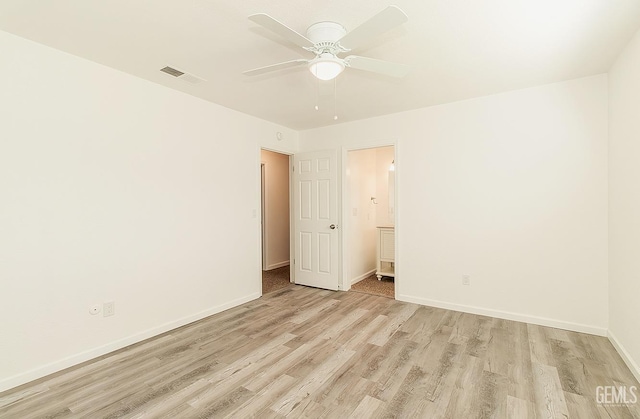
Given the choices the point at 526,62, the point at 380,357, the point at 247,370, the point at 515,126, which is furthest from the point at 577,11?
the point at 247,370

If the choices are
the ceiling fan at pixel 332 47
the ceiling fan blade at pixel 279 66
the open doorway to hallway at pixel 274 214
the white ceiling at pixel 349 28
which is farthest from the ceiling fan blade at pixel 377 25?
the open doorway to hallway at pixel 274 214

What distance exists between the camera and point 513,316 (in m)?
3.30

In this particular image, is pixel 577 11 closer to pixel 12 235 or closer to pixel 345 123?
pixel 345 123

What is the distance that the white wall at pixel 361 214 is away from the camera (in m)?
4.73

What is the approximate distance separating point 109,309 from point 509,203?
13.6ft

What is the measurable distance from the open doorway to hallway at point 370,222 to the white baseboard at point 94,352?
2.20 meters

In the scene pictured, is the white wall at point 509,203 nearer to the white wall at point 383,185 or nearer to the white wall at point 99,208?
the white wall at point 383,185

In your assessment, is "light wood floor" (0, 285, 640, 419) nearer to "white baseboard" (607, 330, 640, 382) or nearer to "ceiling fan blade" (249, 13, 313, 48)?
"white baseboard" (607, 330, 640, 382)

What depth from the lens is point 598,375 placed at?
2.24m

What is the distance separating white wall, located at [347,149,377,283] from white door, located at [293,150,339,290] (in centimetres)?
28

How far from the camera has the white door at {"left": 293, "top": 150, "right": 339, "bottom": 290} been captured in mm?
4520

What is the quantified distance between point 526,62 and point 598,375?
256 centimetres

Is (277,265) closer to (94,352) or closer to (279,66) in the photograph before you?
(94,352)

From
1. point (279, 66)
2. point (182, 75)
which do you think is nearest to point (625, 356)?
point (279, 66)
